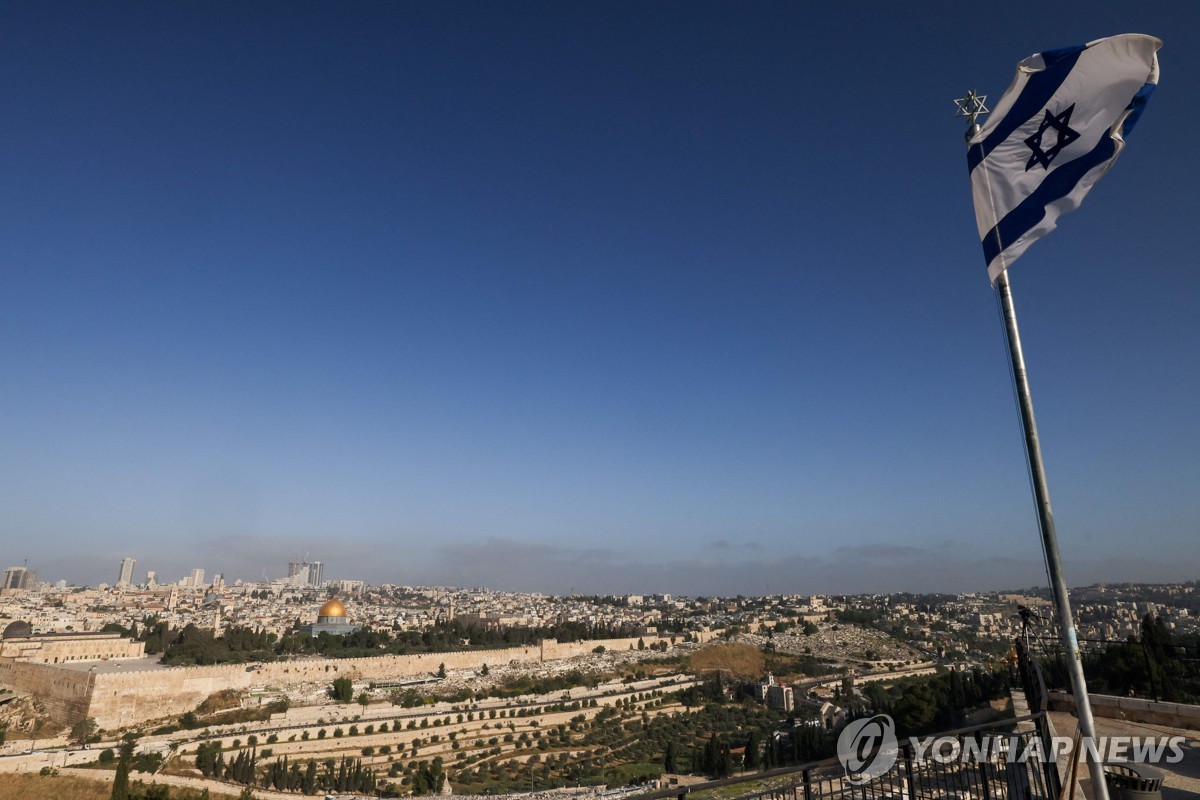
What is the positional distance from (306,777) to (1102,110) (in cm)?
3718

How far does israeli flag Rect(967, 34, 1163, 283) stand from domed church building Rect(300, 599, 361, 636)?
81269mm

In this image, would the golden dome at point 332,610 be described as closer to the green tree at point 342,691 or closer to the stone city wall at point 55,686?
the green tree at point 342,691

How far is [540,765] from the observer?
36.4 metres

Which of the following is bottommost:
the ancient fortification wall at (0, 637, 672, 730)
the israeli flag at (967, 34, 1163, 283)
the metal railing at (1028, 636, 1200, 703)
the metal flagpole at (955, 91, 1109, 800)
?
the ancient fortification wall at (0, 637, 672, 730)

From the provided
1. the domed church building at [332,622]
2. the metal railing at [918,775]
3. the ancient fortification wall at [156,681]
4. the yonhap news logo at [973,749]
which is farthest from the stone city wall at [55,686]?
the metal railing at [918,775]

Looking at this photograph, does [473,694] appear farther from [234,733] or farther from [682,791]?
Answer: [682,791]

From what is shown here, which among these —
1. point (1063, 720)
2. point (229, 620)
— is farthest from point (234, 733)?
point (229, 620)

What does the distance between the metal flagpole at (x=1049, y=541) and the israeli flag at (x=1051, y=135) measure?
0.46 m

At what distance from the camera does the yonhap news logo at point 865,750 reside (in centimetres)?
504

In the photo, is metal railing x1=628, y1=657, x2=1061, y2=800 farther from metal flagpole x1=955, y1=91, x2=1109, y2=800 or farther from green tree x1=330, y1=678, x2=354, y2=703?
green tree x1=330, y1=678, x2=354, y2=703

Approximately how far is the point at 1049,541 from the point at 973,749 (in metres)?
2.71

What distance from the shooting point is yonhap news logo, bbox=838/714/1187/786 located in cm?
518

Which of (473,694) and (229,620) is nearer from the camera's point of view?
(473,694)

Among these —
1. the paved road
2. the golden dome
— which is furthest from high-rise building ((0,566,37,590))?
the paved road
